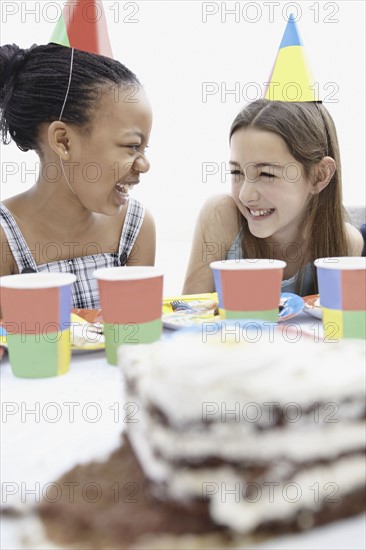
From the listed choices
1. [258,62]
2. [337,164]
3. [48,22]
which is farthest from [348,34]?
[337,164]

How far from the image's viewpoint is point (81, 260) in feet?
5.28

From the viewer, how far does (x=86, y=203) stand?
1557 millimetres

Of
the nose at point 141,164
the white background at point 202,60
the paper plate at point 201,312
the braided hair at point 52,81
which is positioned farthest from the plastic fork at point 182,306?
Result: the white background at point 202,60

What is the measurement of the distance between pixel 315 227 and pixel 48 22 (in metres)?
2.10

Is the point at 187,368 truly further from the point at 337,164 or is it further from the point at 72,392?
the point at 337,164

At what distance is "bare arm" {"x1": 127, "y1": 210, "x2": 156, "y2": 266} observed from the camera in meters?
1.77

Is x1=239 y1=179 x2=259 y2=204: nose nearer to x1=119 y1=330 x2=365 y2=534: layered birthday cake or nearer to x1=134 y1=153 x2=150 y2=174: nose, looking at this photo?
x1=134 y1=153 x2=150 y2=174: nose

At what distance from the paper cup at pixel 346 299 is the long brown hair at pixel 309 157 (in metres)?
0.73

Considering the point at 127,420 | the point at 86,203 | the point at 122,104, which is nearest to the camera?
the point at 127,420

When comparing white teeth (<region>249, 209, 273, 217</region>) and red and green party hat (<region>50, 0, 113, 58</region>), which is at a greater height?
red and green party hat (<region>50, 0, 113, 58</region>)

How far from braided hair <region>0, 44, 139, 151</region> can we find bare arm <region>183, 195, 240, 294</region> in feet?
1.67

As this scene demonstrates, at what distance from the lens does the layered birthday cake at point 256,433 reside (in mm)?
434

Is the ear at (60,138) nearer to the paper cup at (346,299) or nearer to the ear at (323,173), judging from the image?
the ear at (323,173)

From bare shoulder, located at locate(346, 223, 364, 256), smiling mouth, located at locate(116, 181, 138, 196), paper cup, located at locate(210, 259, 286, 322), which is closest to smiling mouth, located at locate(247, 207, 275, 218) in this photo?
bare shoulder, located at locate(346, 223, 364, 256)
